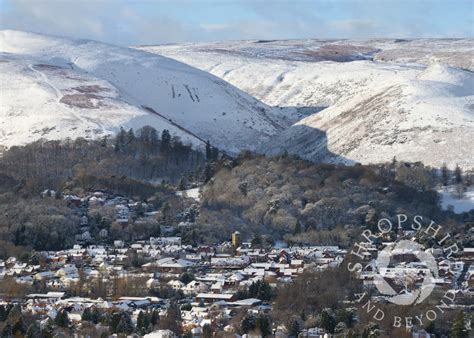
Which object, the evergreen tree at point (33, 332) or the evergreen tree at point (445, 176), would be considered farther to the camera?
the evergreen tree at point (445, 176)

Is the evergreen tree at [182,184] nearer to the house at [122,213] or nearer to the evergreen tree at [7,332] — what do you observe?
the house at [122,213]

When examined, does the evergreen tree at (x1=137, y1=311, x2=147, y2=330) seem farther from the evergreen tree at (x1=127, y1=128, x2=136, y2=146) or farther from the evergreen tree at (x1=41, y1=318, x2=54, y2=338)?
the evergreen tree at (x1=127, y1=128, x2=136, y2=146)

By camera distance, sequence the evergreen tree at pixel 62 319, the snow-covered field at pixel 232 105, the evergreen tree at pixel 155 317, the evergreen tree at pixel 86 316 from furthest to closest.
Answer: the snow-covered field at pixel 232 105
the evergreen tree at pixel 86 316
the evergreen tree at pixel 155 317
the evergreen tree at pixel 62 319

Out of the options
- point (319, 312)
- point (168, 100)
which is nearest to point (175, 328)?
point (319, 312)

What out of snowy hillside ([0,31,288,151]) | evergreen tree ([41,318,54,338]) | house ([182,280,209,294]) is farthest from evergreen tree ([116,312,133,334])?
snowy hillside ([0,31,288,151])

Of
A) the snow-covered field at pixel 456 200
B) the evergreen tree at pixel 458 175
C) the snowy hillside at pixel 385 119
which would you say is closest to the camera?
the snow-covered field at pixel 456 200

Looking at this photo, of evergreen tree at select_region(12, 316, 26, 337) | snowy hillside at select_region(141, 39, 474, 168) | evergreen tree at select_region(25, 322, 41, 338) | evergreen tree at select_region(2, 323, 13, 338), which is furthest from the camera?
snowy hillside at select_region(141, 39, 474, 168)

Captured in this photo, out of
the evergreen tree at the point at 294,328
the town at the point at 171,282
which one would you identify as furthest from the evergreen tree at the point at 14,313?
the evergreen tree at the point at 294,328

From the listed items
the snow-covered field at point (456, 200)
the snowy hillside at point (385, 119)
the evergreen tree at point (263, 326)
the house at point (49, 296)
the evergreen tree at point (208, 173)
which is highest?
the snowy hillside at point (385, 119)

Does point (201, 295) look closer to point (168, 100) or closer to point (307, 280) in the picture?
point (307, 280)
